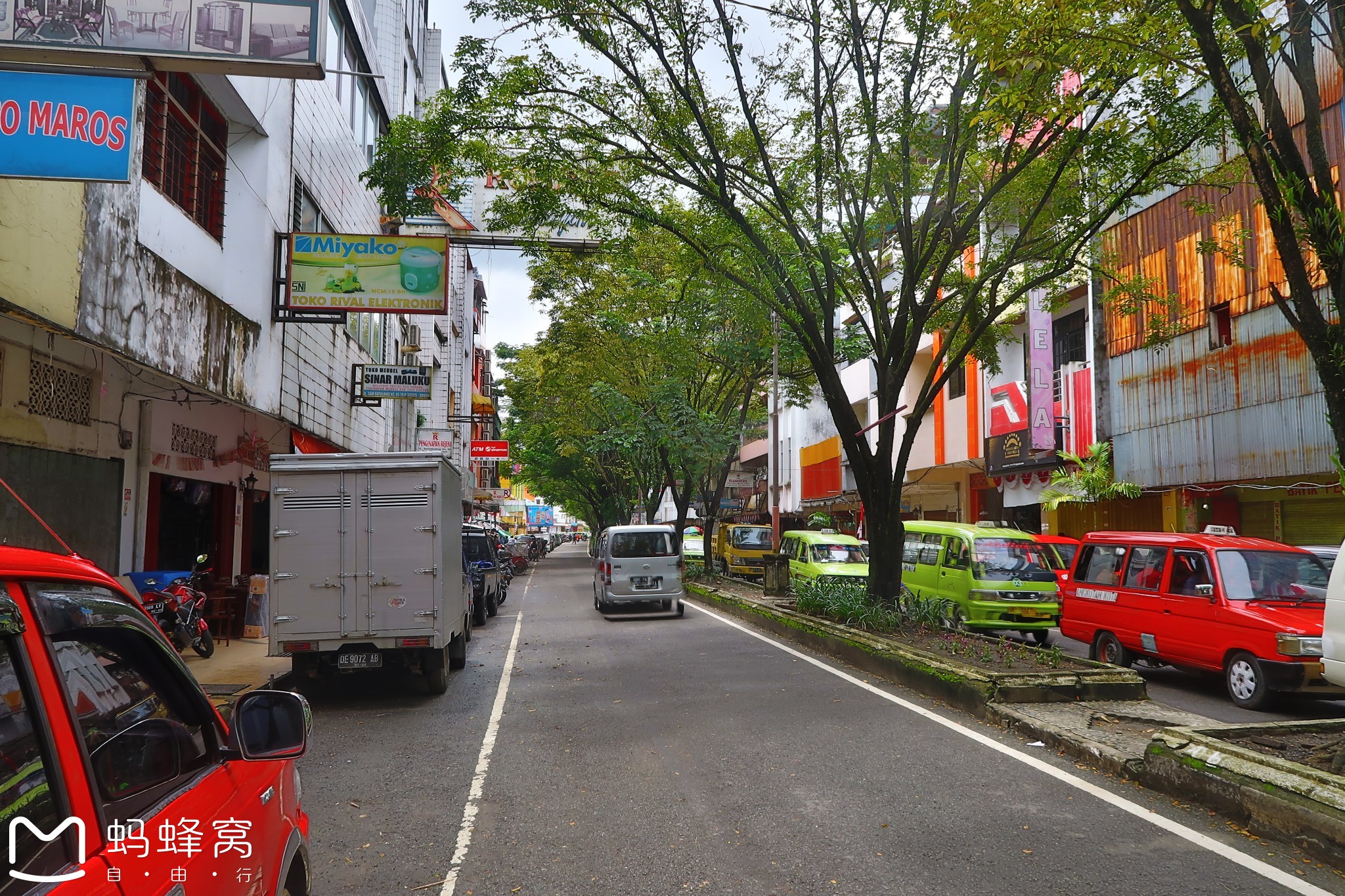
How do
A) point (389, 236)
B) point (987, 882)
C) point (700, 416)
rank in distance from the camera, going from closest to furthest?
point (987, 882), point (389, 236), point (700, 416)

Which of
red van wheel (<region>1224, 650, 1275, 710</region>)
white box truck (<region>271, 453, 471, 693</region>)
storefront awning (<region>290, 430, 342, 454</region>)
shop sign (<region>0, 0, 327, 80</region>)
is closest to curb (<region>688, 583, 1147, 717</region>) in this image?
red van wheel (<region>1224, 650, 1275, 710</region>)

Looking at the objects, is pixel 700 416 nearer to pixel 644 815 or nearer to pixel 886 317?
pixel 886 317

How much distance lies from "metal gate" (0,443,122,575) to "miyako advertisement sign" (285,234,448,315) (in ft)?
12.3

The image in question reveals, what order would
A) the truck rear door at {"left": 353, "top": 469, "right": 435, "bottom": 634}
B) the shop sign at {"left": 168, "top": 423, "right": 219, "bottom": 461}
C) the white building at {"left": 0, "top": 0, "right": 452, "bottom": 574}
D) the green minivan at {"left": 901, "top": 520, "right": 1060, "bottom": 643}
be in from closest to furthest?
the white building at {"left": 0, "top": 0, "right": 452, "bottom": 574}, the truck rear door at {"left": 353, "top": 469, "right": 435, "bottom": 634}, the shop sign at {"left": 168, "top": 423, "right": 219, "bottom": 461}, the green minivan at {"left": 901, "top": 520, "right": 1060, "bottom": 643}

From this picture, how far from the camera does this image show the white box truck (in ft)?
33.9

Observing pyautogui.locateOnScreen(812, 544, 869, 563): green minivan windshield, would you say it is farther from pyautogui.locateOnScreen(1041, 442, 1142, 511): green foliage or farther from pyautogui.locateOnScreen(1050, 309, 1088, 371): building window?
pyautogui.locateOnScreen(1050, 309, 1088, 371): building window

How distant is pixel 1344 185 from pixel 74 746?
19090 mm

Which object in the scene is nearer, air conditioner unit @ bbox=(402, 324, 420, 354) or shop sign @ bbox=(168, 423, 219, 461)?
shop sign @ bbox=(168, 423, 219, 461)

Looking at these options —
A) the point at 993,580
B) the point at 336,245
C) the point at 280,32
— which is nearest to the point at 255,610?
the point at 336,245

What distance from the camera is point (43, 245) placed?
802 cm

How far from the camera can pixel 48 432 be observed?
10.0m

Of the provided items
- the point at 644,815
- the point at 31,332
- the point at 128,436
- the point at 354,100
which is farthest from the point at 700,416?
the point at 644,815

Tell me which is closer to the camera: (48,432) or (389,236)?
(48,432)

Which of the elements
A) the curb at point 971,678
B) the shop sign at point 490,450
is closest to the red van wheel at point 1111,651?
the curb at point 971,678
